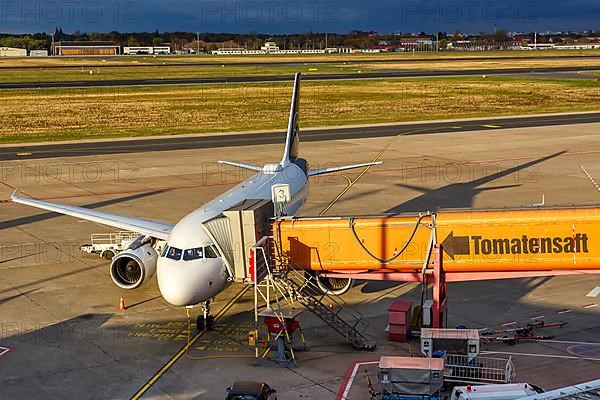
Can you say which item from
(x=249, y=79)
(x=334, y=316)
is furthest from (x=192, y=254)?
(x=249, y=79)

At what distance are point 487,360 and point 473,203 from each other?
97.6 feet

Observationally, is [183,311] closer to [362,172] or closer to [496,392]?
[496,392]

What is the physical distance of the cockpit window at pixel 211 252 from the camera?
3306 centimetres

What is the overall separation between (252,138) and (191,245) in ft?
204

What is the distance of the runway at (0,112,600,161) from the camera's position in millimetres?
86125

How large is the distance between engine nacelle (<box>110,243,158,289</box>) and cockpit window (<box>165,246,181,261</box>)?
5.61 m

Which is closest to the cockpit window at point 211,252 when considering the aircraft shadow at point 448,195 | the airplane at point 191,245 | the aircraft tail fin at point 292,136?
the airplane at point 191,245

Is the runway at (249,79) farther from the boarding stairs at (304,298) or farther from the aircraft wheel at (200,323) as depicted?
the boarding stairs at (304,298)

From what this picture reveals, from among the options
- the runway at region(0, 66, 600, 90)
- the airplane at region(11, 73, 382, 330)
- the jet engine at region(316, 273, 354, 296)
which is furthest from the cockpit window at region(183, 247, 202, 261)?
the runway at region(0, 66, 600, 90)

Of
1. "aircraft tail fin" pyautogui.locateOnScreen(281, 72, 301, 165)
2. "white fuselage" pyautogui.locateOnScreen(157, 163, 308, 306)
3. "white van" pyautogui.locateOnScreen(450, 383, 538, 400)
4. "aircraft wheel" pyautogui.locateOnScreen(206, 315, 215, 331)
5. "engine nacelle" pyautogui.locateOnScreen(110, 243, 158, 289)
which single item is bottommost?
"aircraft wheel" pyautogui.locateOnScreen(206, 315, 215, 331)

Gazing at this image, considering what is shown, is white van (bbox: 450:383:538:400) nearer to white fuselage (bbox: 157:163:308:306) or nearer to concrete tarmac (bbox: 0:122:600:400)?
concrete tarmac (bbox: 0:122:600:400)

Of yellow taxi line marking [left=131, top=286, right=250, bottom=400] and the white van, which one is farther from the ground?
the white van

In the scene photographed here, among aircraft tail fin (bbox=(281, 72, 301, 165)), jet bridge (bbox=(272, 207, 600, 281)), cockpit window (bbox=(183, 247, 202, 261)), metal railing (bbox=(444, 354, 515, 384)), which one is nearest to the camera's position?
metal railing (bbox=(444, 354, 515, 384))

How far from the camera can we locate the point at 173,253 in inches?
1307
